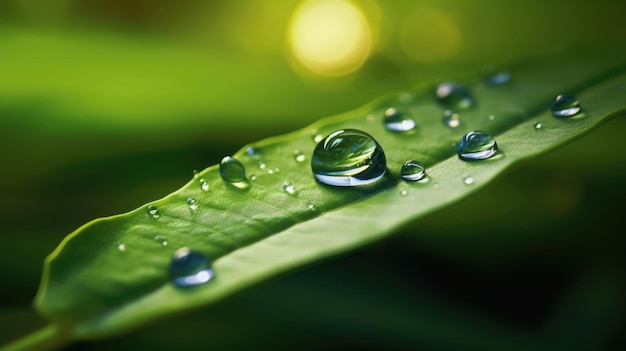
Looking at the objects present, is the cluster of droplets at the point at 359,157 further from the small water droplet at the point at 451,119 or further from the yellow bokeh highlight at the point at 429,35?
the yellow bokeh highlight at the point at 429,35

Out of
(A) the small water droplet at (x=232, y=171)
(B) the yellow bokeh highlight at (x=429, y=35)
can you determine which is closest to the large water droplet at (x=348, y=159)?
(A) the small water droplet at (x=232, y=171)

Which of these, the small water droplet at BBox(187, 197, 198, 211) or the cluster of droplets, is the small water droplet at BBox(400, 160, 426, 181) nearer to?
the cluster of droplets

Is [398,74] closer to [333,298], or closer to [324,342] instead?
[333,298]

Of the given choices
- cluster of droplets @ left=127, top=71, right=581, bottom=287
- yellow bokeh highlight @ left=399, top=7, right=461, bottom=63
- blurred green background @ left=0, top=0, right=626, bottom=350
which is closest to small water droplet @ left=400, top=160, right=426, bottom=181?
cluster of droplets @ left=127, top=71, right=581, bottom=287

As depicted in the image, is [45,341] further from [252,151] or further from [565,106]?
[565,106]


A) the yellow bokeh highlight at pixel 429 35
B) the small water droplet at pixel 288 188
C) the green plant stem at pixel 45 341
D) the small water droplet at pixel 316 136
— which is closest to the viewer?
the green plant stem at pixel 45 341

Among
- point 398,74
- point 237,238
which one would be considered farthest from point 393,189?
point 398,74
